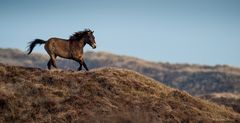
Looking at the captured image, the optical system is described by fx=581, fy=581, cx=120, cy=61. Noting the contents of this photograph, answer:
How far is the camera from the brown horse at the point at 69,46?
3406cm

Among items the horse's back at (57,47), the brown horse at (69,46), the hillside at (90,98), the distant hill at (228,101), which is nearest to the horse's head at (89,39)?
the brown horse at (69,46)

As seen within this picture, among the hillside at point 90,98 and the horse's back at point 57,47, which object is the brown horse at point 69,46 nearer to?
the horse's back at point 57,47

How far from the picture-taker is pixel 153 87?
36.1m

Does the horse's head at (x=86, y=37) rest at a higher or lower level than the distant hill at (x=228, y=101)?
higher

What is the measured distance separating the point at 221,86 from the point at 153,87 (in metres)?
136

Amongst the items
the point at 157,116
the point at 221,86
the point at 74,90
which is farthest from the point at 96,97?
the point at 221,86

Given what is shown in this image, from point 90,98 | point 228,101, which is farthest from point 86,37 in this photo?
point 228,101

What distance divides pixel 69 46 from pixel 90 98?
4.05 meters

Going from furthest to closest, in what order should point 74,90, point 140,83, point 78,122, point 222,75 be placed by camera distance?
point 222,75 < point 140,83 < point 74,90 < point 78,122

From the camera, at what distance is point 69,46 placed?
34.5 meters

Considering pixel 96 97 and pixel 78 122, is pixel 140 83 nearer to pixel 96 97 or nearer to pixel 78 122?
pixel 96 97

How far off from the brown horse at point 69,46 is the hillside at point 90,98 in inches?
45.9

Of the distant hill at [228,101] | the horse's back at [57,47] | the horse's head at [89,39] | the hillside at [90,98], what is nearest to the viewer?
the hillside at [90,98]

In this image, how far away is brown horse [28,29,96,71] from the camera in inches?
1341
